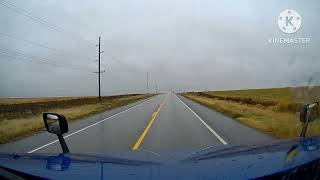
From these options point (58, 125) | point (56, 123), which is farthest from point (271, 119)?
point (58, 125)

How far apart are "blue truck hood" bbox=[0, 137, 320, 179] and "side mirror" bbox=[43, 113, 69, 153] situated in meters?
0.86

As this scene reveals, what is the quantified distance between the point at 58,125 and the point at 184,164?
2503mm

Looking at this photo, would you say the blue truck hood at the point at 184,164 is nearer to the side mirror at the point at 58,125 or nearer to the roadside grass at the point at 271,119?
the side mirror at the point at 58,125

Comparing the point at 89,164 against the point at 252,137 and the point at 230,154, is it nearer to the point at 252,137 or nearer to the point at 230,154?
the point at 230,154

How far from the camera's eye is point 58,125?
6.41 meters

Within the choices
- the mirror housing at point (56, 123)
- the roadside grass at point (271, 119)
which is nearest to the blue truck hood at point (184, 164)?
the mirror housing at point (56, 123)

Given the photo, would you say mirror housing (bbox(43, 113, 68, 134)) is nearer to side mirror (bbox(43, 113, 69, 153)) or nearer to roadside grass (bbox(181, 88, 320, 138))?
side mirror (bbox(43, 113, 69, 153))

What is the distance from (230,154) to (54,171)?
199cm

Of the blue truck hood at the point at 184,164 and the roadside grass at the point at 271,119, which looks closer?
the blue truck hood at the point at 184,164

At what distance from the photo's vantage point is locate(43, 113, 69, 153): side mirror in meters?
6.30

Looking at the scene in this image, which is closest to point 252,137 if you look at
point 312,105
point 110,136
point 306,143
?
point 110,136

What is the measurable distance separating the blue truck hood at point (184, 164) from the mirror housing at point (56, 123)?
0.86m

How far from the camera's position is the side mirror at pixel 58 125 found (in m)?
6.30

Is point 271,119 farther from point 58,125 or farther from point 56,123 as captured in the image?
point 58,125
